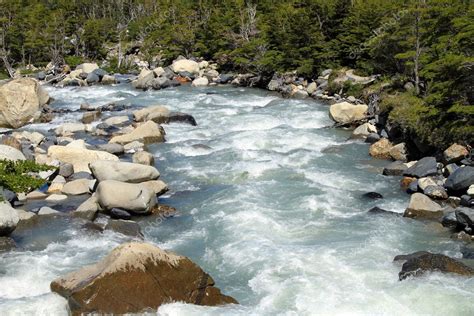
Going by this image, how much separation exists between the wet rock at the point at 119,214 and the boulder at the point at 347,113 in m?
12.2

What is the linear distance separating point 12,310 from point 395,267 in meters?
7.02

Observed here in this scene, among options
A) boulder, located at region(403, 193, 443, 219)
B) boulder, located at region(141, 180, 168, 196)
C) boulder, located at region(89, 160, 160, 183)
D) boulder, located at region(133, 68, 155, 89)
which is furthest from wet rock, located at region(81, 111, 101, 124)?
boulder, located at region(403, 193, 443, 219)

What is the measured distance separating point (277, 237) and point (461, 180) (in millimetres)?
5501

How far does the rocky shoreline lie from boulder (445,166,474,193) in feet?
0.08

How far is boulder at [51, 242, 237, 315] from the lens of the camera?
8734 mm

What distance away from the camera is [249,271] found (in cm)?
1081

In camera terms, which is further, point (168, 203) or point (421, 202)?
point (168, 203)

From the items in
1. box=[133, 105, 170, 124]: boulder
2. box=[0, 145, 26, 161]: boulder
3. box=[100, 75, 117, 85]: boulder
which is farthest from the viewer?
box=[100, 75, 117, 85]: boulder

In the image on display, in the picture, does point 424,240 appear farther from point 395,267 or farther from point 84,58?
point 84,58

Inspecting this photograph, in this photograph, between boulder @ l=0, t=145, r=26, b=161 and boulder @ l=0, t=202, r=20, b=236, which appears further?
boulder @ l=0, t=145, r=26, b=161

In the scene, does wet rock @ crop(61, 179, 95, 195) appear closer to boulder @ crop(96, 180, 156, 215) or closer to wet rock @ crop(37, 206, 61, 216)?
wet rock @ crop(37, 206, 61, 216)

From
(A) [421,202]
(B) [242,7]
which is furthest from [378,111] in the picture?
(B) [242,7]

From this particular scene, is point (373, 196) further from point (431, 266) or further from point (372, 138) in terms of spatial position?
point (372, 138)

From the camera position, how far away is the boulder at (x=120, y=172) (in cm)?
Answer: 1559
